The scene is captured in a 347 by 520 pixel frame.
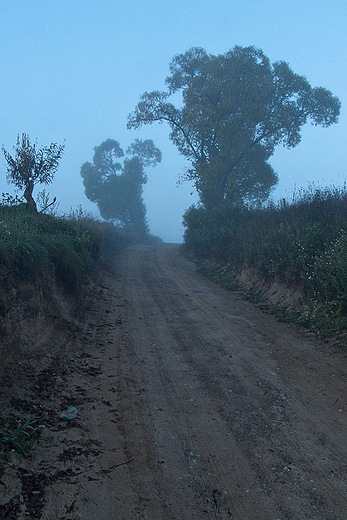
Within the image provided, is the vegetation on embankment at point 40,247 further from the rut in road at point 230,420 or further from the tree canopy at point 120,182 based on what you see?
the tree canopy at point 120,182

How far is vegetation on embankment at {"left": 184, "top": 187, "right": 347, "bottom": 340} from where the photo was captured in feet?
25.7

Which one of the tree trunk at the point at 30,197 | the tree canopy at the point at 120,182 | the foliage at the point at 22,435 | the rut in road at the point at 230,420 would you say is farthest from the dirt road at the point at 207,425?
the tree canopy at the point at 120,182

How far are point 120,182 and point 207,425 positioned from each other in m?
47.0

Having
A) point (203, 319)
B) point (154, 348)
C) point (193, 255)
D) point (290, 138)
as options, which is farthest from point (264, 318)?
point (290, 138)

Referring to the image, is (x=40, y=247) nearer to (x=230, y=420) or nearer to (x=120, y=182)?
(x=230, y=420)

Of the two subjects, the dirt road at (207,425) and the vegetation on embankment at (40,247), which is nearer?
the dirt road at (207,425)

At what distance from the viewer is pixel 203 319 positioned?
8.58 meters

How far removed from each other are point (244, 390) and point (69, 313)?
170 inches

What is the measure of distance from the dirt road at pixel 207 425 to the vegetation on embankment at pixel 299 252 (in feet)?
2.95

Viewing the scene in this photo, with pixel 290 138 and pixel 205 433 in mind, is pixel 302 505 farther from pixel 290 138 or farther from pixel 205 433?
pixel 290 138

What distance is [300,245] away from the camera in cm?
988

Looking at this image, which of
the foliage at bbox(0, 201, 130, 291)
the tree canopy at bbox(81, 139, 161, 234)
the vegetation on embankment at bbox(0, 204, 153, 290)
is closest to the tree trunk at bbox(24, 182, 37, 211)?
the vegetation on embankment at bbox(0, 204, 153, 290)

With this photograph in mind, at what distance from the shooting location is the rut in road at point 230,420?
310cm

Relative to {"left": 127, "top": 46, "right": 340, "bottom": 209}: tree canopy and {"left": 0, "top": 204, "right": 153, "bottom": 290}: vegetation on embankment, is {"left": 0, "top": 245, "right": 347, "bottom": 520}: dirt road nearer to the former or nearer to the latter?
{"left": 0, "top": 204, "right": 153, "bottom": 290}: vegetation on embankment
